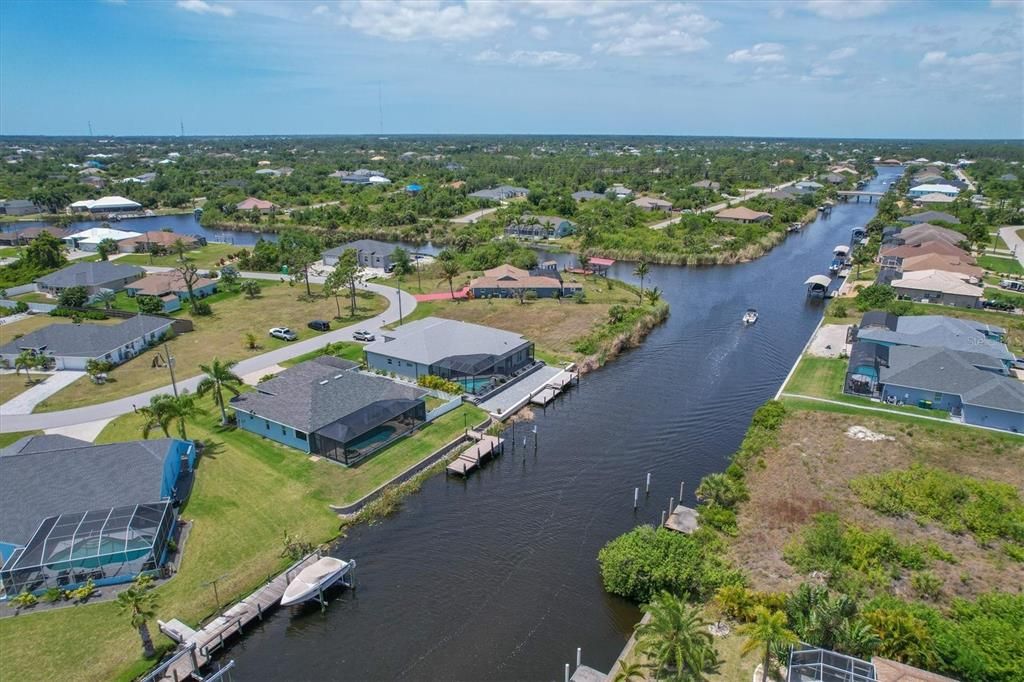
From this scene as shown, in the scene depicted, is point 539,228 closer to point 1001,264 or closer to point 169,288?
point 169,288

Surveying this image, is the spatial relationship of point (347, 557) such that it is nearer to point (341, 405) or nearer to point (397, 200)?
point (341, 405)

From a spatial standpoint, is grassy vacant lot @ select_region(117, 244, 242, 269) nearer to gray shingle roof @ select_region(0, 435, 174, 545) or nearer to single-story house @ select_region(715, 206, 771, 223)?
gray shingle roof @ select_region(0, 435, 174, 545)

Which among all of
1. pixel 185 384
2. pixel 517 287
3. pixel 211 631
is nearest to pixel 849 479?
pixel 211 631

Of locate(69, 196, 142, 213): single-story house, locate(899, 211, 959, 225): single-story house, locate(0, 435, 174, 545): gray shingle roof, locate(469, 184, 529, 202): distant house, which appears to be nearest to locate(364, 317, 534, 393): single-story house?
locate(0, 435, 174, 545): gray shingle roof

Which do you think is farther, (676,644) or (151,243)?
(151,243)

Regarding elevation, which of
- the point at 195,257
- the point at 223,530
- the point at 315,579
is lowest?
the point at 223,530

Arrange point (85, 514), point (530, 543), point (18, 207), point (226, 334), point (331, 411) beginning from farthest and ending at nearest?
point (18, 207) < point (226, 334) < point (331, 411) < point (530, 543) < point (85, 514)
